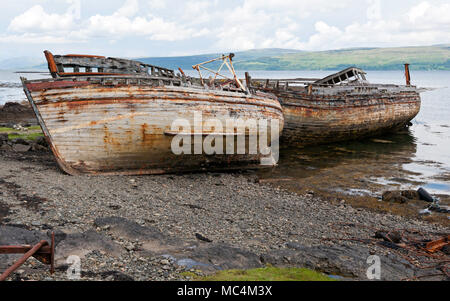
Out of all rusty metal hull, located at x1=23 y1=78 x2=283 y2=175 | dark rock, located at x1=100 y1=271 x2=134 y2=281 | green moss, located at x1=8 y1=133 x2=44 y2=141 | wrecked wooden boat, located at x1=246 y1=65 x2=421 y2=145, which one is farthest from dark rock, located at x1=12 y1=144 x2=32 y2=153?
dark rock, located at x1=100 y1=271 x2=134 y2=281

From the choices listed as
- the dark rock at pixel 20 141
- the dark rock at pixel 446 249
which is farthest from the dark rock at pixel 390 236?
the dark rock at pixel 20 141

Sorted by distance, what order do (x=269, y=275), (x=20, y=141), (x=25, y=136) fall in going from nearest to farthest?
1. (x=269, y=275)
2. (x=20, y=141)
3. (x=25, y=136)

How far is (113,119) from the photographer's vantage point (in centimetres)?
1230

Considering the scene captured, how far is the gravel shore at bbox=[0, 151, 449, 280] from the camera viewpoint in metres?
6.51

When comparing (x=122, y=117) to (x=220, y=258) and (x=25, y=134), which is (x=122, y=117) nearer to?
(x=220, y=258)

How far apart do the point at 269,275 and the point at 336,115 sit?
1890 centimetres

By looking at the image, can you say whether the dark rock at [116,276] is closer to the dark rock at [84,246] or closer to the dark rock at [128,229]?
the dark rock at [84,246]

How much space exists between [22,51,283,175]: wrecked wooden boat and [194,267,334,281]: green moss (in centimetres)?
757

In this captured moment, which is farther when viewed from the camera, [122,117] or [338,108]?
[338,108]

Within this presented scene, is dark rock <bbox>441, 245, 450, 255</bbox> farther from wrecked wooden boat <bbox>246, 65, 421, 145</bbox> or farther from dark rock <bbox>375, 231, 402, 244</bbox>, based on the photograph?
wrecked wooden boat <bbox>246, 65, 421, 145</bbox>

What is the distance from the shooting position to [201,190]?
1287 cm

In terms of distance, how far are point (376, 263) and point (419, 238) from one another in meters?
3.17

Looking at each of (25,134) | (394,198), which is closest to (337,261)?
(394,198)
